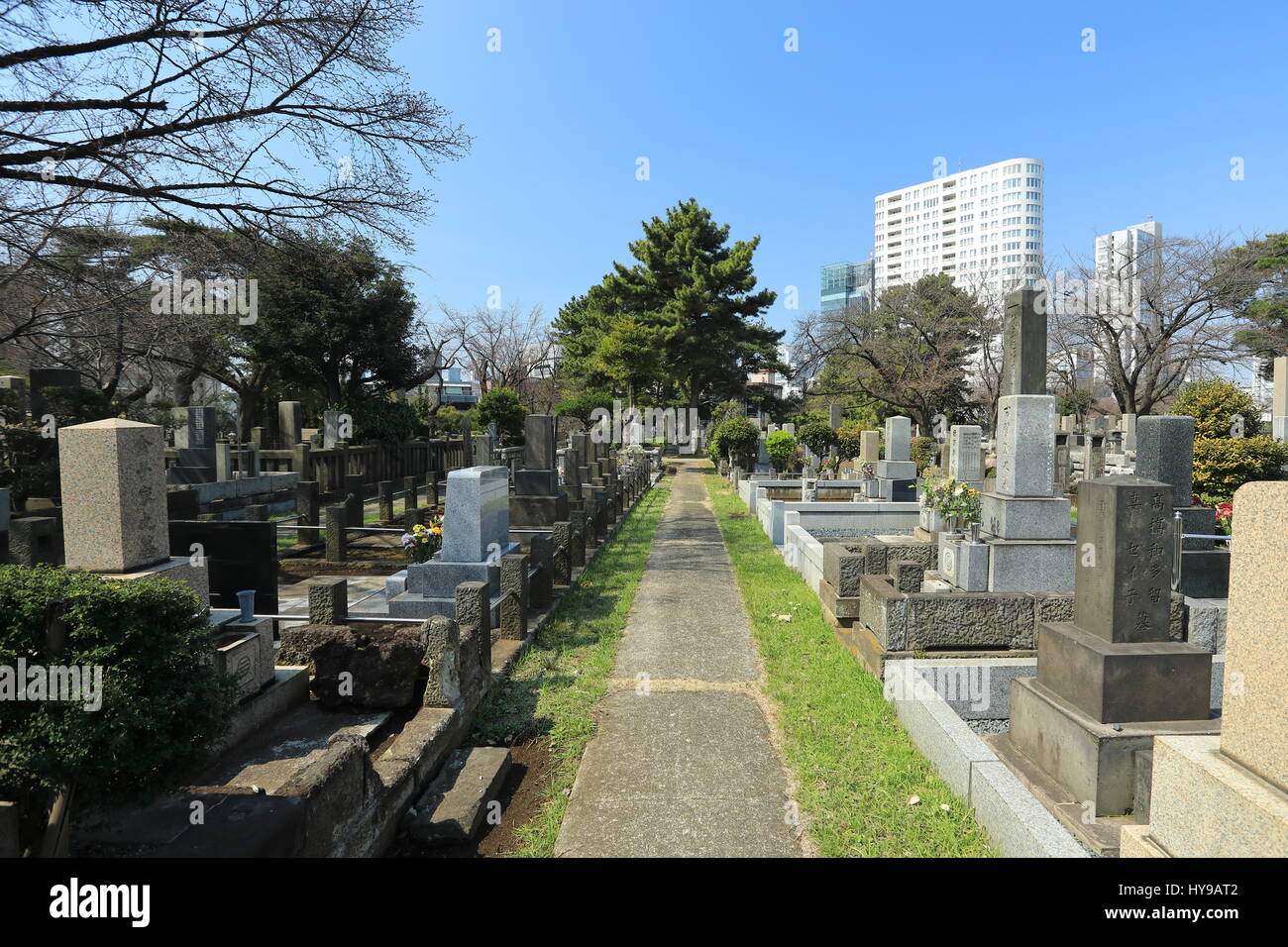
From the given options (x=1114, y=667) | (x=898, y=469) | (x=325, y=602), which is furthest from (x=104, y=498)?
(x=898, y=469)

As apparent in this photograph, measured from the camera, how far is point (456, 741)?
4836mm

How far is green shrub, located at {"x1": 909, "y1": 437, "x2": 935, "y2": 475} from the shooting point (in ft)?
69.2

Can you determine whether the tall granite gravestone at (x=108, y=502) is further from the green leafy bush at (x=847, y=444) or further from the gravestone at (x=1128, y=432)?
the gravestone at (x=1128, y=432)

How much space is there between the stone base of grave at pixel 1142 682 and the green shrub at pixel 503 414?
2928 centimetres

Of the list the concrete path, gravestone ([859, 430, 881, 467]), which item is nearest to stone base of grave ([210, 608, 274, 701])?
the concrete path

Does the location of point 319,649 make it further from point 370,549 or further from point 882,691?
A: point 370,549

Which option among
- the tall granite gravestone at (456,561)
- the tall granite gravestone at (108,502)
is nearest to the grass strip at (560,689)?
the tall granite gravestone at (456,561)

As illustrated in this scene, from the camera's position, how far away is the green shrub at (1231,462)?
10328 mm

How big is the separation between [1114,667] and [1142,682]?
8.7 inches

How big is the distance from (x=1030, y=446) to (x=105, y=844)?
8.33 meters

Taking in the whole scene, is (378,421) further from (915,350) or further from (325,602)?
(915,350)

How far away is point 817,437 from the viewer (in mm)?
24438

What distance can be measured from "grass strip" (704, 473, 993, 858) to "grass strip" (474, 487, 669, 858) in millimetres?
1551
